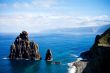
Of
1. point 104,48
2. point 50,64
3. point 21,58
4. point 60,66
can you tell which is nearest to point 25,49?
point 21,58

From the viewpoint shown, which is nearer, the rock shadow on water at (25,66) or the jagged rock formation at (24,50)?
the rock shadow on water at (25,66)

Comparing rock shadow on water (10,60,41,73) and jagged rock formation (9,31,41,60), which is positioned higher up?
jagged rock formation (9,31,41,60)

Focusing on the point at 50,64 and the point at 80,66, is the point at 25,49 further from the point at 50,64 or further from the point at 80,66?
the point at 80,66

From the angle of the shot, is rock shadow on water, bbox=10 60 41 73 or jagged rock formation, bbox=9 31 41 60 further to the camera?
jagged rock formation, bbox=9 31 41 60

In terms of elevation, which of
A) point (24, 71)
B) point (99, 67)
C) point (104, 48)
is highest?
point (104, 48)

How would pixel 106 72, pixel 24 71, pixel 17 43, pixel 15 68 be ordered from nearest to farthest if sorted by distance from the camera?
pixel 106 72
pixel 24 71
pixel 15 68
pixel 17 43

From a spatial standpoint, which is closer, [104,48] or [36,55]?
[104,48]

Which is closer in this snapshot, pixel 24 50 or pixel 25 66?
pixel 25 66

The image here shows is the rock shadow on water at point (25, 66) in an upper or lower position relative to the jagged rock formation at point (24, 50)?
lower
